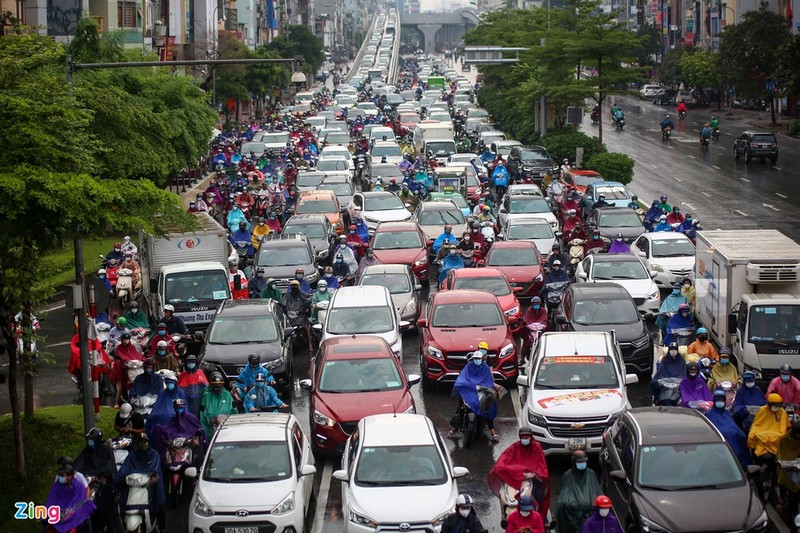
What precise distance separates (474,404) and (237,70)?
61.5m

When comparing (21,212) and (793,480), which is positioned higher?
(21,212)

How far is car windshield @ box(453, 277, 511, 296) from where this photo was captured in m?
24.1

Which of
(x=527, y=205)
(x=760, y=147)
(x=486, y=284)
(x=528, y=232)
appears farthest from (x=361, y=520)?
(x=760, y=147)

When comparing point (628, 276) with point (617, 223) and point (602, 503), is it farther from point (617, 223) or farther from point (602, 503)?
point (602, 503)

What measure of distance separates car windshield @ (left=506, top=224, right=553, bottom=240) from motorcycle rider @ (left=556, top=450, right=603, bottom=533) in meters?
17.7

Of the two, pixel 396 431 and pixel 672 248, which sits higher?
pixel 672 248

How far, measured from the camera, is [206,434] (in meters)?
17.0

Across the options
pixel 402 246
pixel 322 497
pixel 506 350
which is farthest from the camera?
pixel 402 246

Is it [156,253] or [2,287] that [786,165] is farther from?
[2,287]

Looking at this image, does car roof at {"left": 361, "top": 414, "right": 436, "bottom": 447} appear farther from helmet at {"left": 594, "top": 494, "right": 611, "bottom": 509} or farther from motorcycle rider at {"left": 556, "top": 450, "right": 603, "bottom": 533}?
helmet at {"left": 594, "top": 494, "right": 611, "bottom": 509}

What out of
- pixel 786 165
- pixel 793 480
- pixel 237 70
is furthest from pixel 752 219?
pixel 237 70

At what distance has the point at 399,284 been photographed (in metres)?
25.1

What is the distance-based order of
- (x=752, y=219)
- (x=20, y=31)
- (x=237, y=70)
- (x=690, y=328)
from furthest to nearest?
(x=237, y=70), (x=752, y=219), (x=20, y=31), (x=690, y=328)

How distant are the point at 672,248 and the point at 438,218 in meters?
6.86
